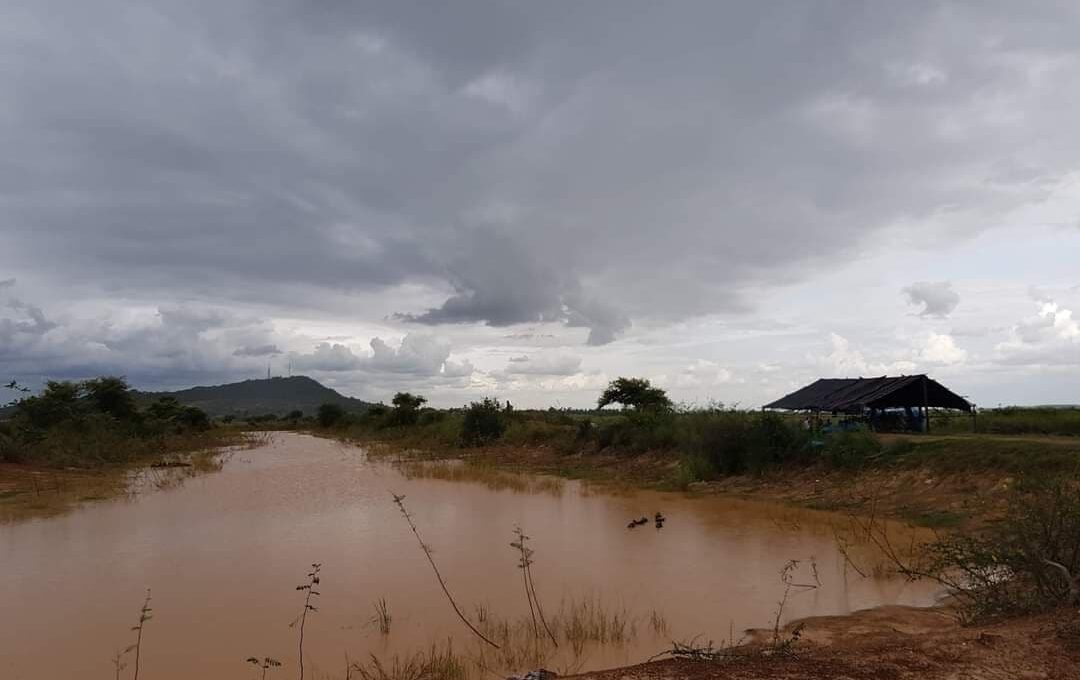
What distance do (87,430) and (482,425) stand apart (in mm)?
17068

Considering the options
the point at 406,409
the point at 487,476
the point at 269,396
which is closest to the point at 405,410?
the point at 406,409

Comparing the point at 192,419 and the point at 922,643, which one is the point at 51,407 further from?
the point at 922,643

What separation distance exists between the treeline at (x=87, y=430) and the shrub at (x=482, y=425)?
45.1 feet

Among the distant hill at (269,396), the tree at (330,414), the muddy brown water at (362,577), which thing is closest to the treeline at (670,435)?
the muddy brown water at (362,577)

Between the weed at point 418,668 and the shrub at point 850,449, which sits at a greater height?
the shrub at point 850,449

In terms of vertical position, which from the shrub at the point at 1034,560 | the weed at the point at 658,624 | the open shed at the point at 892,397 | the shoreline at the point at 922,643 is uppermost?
the open shed at the point at 892,397

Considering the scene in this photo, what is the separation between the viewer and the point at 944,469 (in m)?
13.3

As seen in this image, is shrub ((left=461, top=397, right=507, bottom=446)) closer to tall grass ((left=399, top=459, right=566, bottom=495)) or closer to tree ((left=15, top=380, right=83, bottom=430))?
tall grass ((left=399, top=459, right=566, bottom=495))

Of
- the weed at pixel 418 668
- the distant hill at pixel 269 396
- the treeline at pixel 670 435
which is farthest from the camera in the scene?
the distant hill at pixel 269 396

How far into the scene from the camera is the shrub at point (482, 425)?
3381cm

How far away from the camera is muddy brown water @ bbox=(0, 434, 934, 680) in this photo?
20.3 feet

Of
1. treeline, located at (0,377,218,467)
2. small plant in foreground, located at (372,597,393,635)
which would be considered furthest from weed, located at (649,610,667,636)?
treeline, located at (0,377,218,467)

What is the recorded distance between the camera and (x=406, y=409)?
50750 millimetres

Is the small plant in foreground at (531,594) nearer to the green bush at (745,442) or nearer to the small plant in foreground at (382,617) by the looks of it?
the small plant in foreground at (382,617)
